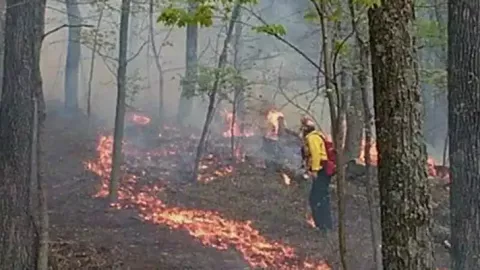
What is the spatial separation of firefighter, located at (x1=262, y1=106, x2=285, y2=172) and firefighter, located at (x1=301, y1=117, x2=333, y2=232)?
4.79 metres

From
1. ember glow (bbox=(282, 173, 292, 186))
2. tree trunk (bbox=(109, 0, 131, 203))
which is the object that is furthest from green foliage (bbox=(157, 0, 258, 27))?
ember glow (bbox=(282, 173, 292, 186))

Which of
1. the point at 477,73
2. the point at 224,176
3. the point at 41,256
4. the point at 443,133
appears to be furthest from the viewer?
the point at 443,133

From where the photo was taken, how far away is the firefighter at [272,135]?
16.1m

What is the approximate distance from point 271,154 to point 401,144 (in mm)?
12824

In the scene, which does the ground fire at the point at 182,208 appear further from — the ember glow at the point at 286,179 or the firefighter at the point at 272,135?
the firefighter at the point at 272,135

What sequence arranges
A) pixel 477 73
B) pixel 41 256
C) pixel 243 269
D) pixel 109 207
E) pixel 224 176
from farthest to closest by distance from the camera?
pixel 224 176 < pixel 109 207 < pixel 243 269 < pixel 41 256 < pixel 477 73

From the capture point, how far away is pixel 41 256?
7.33 metres

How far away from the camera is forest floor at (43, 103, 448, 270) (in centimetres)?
905

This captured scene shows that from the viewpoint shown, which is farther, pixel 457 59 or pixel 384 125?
pixel 457 59

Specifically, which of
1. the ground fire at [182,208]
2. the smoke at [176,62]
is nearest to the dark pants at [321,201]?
the ground fire at [182,208]

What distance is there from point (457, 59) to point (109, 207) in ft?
23.7

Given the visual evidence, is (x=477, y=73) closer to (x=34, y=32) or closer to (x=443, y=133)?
(x=34, y=32)

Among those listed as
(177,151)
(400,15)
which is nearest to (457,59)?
(400,15)

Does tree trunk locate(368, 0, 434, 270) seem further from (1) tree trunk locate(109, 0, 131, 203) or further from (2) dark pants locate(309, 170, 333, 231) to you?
(1) tree trunk locate(109, 0, 131, 203)
